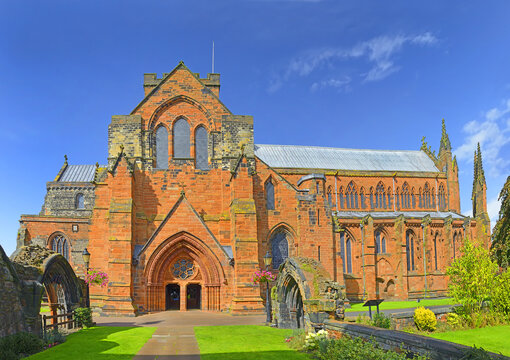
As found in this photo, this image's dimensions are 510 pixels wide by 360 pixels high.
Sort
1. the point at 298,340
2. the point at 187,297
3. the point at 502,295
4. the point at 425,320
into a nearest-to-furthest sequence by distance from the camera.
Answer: the point at 298,340 < the point at 425,320 < the point at 502,295 < the point at 187,297

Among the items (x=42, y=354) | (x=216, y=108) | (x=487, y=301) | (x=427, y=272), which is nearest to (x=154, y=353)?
(x=42, y=354)

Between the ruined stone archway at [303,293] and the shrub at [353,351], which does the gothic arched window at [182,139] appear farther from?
the shrub at [353,351]

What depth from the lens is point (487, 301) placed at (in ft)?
85.8

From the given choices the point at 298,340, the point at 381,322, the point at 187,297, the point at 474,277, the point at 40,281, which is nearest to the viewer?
the point at 298,340

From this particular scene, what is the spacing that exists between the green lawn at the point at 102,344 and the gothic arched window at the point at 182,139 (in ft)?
48.9

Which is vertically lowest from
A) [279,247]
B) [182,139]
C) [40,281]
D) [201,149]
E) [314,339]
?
[314,339]

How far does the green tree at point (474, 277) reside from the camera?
24953mm

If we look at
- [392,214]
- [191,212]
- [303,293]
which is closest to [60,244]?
[191,212]

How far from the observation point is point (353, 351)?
13.8 metres

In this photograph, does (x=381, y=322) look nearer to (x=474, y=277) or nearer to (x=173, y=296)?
(x=474, y=277)

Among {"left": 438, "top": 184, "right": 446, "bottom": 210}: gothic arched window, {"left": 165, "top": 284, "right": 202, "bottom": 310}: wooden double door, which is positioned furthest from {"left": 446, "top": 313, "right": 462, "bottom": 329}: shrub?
{"left": 438, "top": 184, "right": 446, "bottom": 210}: gothic arched window

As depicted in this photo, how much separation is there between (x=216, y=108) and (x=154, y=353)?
22223 mm

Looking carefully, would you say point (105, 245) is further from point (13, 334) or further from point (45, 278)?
point (13, 334)

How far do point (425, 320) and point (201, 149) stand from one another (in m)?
19.6
